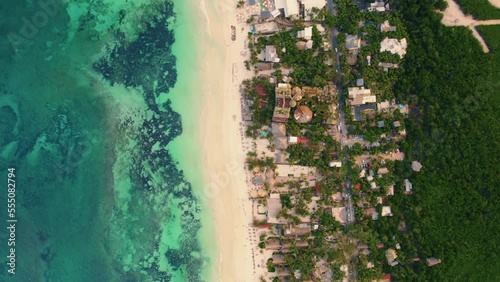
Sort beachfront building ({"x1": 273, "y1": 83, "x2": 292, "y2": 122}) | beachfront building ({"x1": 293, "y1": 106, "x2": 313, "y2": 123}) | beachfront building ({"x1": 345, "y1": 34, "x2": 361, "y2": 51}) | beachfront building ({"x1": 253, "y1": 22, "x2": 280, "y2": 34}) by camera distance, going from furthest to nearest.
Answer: beachfront building ({"x1": 253, "y1": 22, "x2": 280, "y2": 34}) < beachfront building ({"x1": 345, "y1": 34, "x2": 361, "y2": 51}) < beachfront building ({"x1": 293, "y1": 106, "x2": 313, "y2": 123}) < beachfront building ({"x1": 273, "y1": 83, "x2": 292, "y2": 122})

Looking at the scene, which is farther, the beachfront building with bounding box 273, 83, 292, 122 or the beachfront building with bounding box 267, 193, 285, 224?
the beachfront building with bounding box 267, 193, 285, 224

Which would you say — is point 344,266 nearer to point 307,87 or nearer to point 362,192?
point 362,192

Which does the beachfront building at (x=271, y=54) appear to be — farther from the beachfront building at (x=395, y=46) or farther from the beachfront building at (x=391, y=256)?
the beachfront building at (x=391, y=256)

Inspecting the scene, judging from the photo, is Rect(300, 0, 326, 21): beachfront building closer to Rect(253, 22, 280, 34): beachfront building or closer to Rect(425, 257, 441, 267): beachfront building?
Rect(253, 22, 280, 34): beachfront building

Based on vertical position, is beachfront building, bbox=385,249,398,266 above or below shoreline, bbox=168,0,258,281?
below

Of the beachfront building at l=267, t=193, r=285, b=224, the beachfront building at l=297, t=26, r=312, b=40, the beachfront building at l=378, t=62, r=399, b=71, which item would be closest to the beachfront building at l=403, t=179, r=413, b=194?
the beachfront building at l=378, t=62, r=399, b=71

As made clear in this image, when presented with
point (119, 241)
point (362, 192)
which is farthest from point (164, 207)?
point (362, 192)
